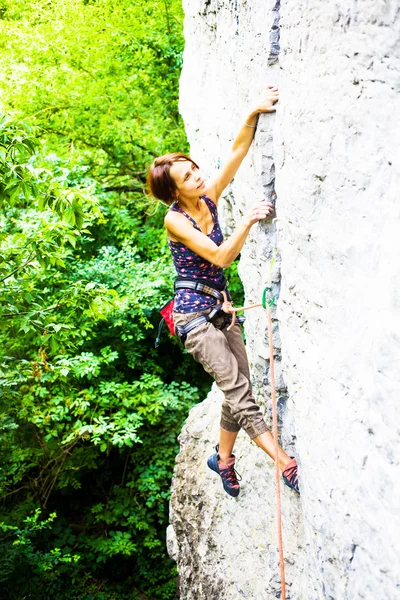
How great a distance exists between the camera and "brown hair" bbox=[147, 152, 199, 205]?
2639 mm

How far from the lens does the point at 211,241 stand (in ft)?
8.46

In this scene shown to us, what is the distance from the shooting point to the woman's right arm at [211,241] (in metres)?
2.43

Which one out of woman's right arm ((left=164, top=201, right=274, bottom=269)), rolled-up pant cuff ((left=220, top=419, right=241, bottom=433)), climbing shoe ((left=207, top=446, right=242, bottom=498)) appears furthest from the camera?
climbing shoe ((left=207, top=446, right=242, bottom=498))

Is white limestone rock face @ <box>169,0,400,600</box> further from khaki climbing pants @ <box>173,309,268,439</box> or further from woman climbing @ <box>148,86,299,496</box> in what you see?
khaki climbing pants @ <box>173,309,268,439</box>

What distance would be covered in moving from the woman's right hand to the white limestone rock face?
0.09 meters

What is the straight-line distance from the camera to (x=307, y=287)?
6.81 ft

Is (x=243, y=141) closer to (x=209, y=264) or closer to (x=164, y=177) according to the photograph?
(x=164, y=177)

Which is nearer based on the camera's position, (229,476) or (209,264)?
(209,264)

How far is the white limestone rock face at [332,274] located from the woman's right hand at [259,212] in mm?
95

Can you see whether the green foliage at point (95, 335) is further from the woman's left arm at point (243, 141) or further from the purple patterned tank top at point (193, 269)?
the woman's left arm at point (243, 141)

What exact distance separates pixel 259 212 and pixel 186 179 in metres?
0.40

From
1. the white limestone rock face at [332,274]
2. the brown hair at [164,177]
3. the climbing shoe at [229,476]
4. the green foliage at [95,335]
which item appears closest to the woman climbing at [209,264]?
the brown hair at [164,177]

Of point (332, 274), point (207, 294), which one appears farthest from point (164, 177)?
point (332, 274)

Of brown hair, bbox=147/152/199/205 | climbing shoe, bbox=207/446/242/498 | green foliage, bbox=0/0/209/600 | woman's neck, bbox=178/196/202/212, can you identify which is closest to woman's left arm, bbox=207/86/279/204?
woman's neck, bbox=178/196/202/212
